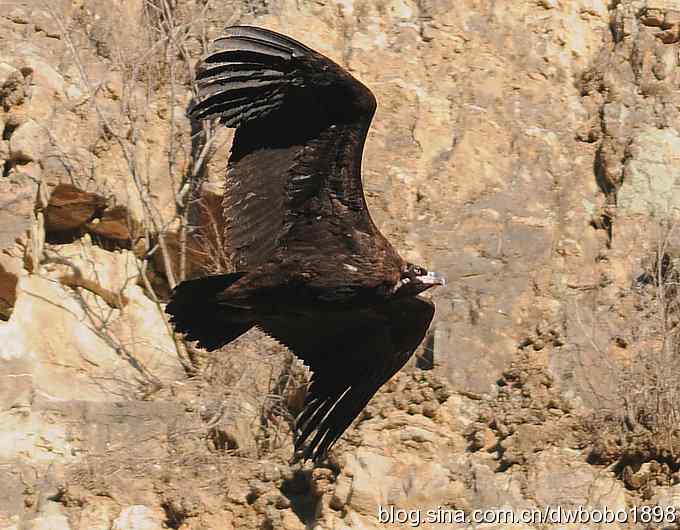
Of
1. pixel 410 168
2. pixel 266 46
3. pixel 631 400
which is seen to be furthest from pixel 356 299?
pixel 410 168

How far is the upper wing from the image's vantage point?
10.4 m

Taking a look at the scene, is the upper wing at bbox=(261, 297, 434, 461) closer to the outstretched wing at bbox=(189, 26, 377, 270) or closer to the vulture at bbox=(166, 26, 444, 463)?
the vulture at bbox=(166, 26, 444, 463)

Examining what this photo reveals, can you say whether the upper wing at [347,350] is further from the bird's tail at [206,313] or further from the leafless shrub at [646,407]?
the leafless shrub at [646,407]

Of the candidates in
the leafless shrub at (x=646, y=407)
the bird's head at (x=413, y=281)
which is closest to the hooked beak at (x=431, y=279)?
the bird's head at (x=413, y=281)

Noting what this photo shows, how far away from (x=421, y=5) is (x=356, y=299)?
4852mm

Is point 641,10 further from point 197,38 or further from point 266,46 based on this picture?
point 266,46

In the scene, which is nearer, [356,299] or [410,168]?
[356,299]

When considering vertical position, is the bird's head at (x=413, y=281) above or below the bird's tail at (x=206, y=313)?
above

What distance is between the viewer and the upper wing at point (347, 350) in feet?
34.3

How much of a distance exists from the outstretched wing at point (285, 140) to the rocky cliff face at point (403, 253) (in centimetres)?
203

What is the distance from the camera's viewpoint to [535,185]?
13.2m

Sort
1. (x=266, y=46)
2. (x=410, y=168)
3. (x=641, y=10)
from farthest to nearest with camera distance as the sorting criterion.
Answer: (x=641, y=10)
(x=410, y=168)
(x=266, y=46)

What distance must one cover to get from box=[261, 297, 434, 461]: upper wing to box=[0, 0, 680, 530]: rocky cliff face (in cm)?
85

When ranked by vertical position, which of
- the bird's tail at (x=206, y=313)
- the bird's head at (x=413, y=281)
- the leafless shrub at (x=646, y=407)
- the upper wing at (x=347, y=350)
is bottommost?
the leafless shrub at (x=646, y=407)
